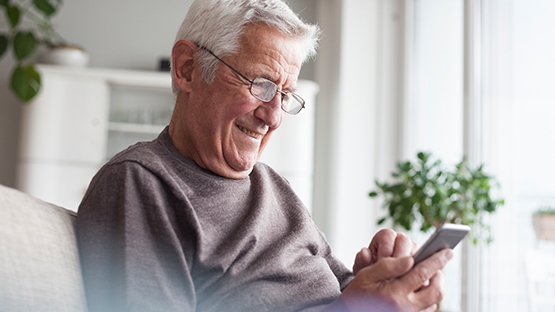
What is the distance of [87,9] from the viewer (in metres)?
4.40

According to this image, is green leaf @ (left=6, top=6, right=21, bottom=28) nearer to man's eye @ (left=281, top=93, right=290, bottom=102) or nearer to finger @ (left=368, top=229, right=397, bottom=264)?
man's eye @ (left=281, top=93, right=290, bottom=102)

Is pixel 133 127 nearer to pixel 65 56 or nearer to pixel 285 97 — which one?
pixel 65 56

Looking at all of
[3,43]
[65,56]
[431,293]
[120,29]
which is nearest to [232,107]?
[431,293]

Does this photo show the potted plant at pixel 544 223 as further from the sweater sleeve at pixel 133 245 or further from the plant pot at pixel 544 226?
the sweater sleeve at pixel 133 245

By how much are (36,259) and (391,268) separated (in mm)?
562

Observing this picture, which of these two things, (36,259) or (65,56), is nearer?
(36,259)

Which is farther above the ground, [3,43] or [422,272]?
[3,43]

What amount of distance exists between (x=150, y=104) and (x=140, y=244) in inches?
136

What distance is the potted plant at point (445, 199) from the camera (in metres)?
2.48

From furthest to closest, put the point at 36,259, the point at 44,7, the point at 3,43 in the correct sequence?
the point at 3,43 < the point at 44,7 < the point at 36,259

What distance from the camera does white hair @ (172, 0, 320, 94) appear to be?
1101mm

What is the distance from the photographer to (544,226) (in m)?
2.51

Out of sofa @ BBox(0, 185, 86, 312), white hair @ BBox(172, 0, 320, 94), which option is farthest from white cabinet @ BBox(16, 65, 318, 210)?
sofa @ BBox(0, 185, 86, 312)

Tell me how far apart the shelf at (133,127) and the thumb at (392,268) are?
3371mm
